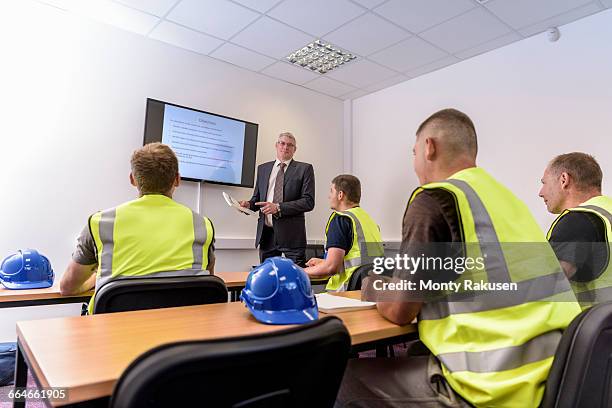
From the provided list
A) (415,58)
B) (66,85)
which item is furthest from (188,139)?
(415,58)

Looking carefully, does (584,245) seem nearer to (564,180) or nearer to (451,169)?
(564,180)

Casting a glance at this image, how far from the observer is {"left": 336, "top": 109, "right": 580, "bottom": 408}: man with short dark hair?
899 mm

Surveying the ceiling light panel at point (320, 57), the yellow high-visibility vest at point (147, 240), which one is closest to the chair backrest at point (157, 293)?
the yellow high-visibility vest at point (147, 240)

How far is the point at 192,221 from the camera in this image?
5.17 ft

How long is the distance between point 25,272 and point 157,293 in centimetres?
93

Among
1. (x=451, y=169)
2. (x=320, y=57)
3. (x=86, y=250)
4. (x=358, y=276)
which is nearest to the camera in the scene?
(x=451, y=169)

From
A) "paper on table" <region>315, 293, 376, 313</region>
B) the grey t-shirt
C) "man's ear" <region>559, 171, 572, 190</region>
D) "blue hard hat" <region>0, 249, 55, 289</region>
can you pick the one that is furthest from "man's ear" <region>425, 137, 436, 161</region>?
"blue hard hat" <region>0, 249, 55, 289</region>

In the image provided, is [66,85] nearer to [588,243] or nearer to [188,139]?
[188,139]

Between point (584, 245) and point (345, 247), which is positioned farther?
point (345, 247)

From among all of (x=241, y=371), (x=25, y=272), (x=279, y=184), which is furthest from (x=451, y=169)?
(x=279, y=184)

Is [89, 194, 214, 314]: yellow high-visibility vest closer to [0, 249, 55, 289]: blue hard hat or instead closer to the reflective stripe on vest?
[0, 249, 55, 289]: blue hard hat

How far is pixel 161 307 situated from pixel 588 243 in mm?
1887

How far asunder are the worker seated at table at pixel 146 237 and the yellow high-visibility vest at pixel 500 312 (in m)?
0.96

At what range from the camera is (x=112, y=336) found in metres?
0.94
